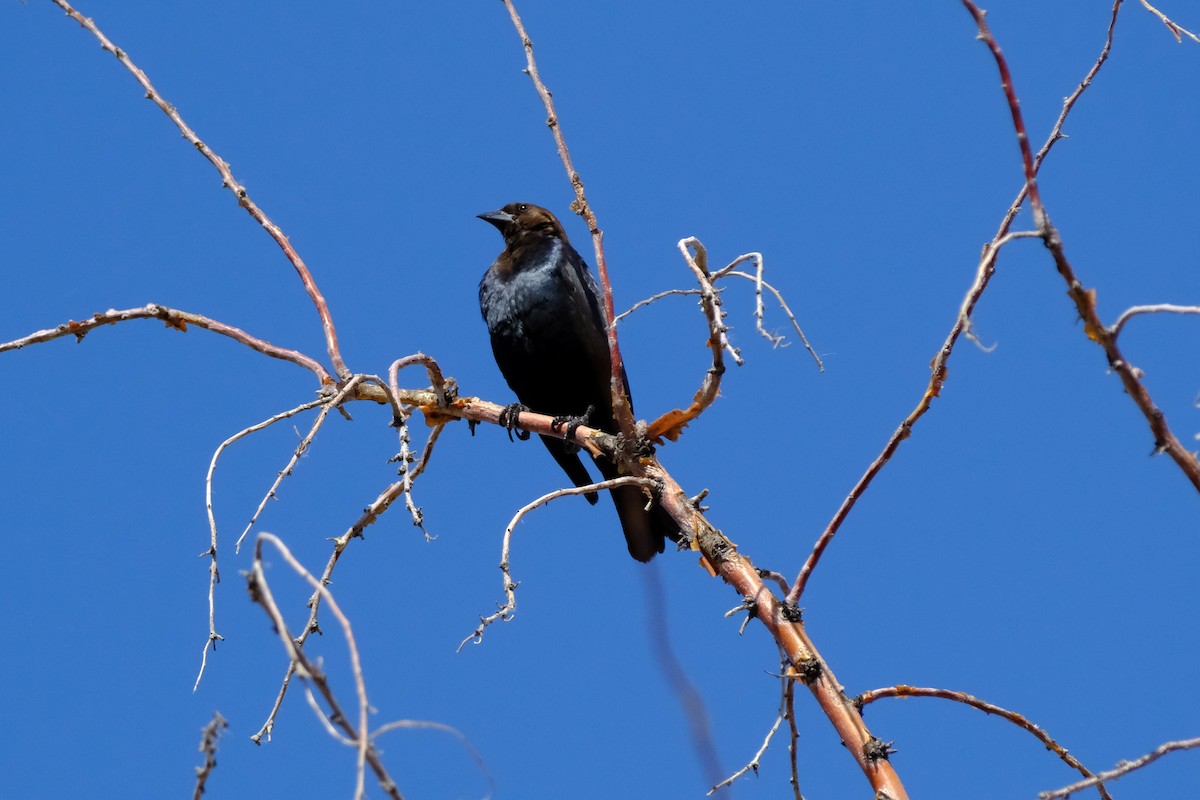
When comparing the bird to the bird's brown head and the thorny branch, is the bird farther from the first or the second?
the thorny branch

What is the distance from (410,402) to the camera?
139 inches

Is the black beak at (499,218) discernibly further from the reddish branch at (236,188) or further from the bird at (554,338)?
the reddish branch at (236,188)

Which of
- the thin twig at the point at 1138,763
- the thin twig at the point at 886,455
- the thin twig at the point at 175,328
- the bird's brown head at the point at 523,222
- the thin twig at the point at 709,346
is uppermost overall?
the bird's brown head at the point at 523,222

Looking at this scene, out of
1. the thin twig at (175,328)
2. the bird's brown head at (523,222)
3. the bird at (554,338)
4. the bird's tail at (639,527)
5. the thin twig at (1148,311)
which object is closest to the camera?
the thin twig at (1148,311)

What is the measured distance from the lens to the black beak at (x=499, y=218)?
591 centimetres

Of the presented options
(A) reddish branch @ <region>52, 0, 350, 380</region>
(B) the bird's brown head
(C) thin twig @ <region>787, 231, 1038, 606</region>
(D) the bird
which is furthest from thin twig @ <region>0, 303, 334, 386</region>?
(B) the bird's brown head

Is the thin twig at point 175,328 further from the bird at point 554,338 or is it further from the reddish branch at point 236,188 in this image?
the bird at point 554,338

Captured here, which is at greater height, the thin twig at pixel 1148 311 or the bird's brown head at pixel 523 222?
the bird's brown head at pixel 523 222

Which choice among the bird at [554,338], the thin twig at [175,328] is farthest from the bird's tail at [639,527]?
the thin twig at [175,328]

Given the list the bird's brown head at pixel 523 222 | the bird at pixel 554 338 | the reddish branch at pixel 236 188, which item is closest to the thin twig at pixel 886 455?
the reddish branch at pixel 236 188

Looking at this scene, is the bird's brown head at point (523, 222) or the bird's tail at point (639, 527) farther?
the bird's brown head at point (523, 222)

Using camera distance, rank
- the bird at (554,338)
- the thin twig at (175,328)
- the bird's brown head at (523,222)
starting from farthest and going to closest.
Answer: the bird's brown head at (523,222) < the bird at (554,338) < the thin twig at (175,328)

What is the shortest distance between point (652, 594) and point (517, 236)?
345cm

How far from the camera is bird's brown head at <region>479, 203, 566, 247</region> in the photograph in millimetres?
5770
